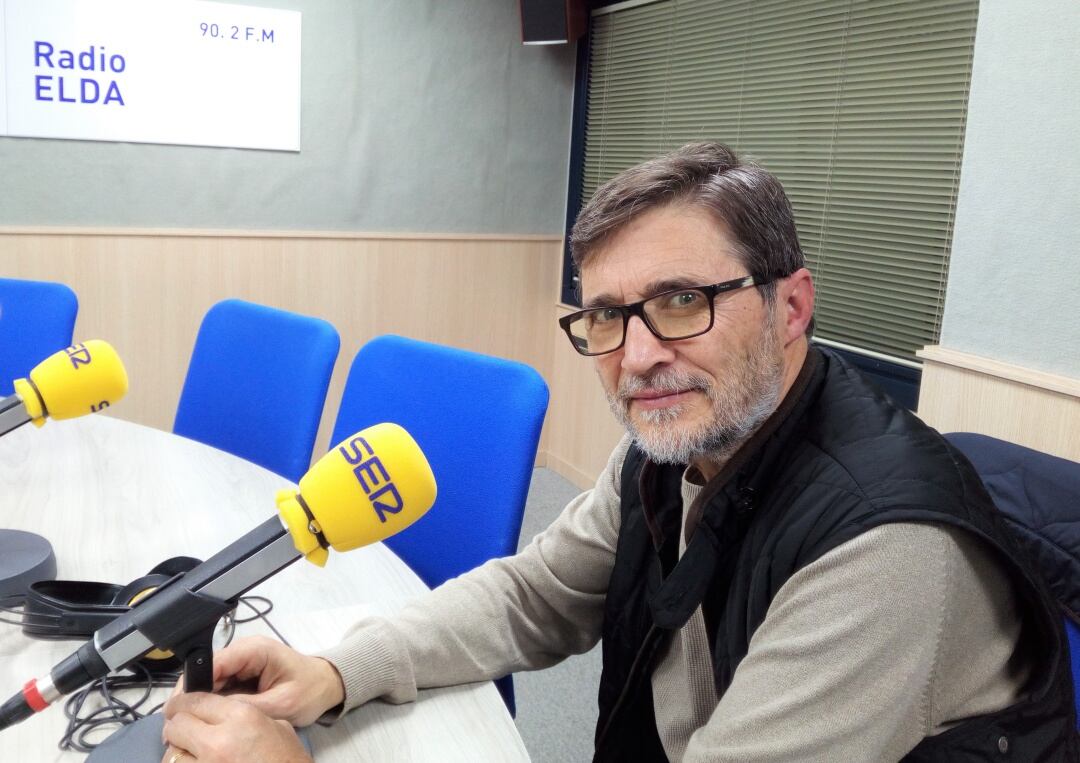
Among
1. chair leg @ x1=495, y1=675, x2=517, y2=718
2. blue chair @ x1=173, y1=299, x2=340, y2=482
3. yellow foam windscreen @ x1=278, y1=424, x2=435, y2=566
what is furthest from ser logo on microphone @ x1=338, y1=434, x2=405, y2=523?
blue chair @ x1=173, y1=299, x2=340, y2=482

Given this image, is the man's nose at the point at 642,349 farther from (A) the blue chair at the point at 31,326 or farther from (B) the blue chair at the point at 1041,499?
(A) the blue chair at the point at 31,326

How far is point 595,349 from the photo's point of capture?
1.17 meters

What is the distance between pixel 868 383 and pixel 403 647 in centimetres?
61

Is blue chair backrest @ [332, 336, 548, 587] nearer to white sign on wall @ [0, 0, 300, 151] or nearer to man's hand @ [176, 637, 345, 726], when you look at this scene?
man's hand @ [176, 637, 345, 726]

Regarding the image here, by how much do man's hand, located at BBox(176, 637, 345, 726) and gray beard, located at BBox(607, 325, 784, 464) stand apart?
45 centimetres

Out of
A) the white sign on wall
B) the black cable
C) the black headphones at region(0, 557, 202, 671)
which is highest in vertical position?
the white sign on wall

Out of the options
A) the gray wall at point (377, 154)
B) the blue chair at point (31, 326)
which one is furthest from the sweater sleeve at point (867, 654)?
the gray wall at point (377, 154)

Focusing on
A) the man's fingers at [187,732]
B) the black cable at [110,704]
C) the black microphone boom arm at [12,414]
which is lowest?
the black cable at [110,704]

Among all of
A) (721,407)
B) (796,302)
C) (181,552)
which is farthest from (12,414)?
(796,302)

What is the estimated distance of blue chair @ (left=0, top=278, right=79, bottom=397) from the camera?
2.51 metres

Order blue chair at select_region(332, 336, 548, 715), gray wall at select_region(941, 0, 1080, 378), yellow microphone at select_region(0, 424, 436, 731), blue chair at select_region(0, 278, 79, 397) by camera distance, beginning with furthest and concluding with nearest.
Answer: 1. blue chair at select_region(0, 278, 79, 397)
2. gray wall at select_region(941, 0, 1080, 378)
3. blue chair at select_region(332, 336, 548, 715)
4. yellow microphone at select_region(0, 424, 436, 731)

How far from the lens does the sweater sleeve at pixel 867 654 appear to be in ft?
2.81

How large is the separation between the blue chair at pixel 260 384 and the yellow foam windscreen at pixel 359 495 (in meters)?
1.08

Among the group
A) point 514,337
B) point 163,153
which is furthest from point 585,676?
point 163,153
